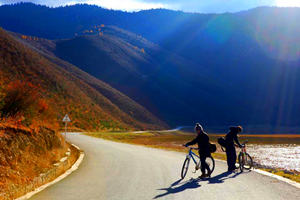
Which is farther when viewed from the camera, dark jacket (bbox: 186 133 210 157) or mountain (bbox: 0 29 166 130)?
mountain (bbox: 0 29 166 130)

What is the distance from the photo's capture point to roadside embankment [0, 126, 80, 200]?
878cm

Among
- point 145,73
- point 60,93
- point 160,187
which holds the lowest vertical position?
point 160,187

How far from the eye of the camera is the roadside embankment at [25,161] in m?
8.78

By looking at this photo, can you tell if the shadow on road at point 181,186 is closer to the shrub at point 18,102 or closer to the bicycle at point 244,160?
the bicycle at point 244,160

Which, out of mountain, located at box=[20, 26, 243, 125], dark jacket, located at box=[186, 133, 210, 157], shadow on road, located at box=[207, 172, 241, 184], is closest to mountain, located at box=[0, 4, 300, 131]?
mountain, located at box=[20, 26, 243, 125]

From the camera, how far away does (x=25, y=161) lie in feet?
34.7

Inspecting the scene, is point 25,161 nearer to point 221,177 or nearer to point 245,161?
point 221,177

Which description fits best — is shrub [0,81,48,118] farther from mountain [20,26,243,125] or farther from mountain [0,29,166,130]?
Result: mountain [20,26,243,125]

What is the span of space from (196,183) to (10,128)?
639cm

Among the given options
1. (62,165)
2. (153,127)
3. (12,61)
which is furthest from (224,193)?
(153,127)

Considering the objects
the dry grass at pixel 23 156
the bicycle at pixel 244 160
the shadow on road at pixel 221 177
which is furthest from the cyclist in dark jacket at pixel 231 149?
the dry grass at pixel 23 156

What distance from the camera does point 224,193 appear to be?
29.2 ft

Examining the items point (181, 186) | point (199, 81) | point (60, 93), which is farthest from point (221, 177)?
point (199, 81)

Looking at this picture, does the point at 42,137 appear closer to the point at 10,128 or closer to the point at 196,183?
the point at 10,128
